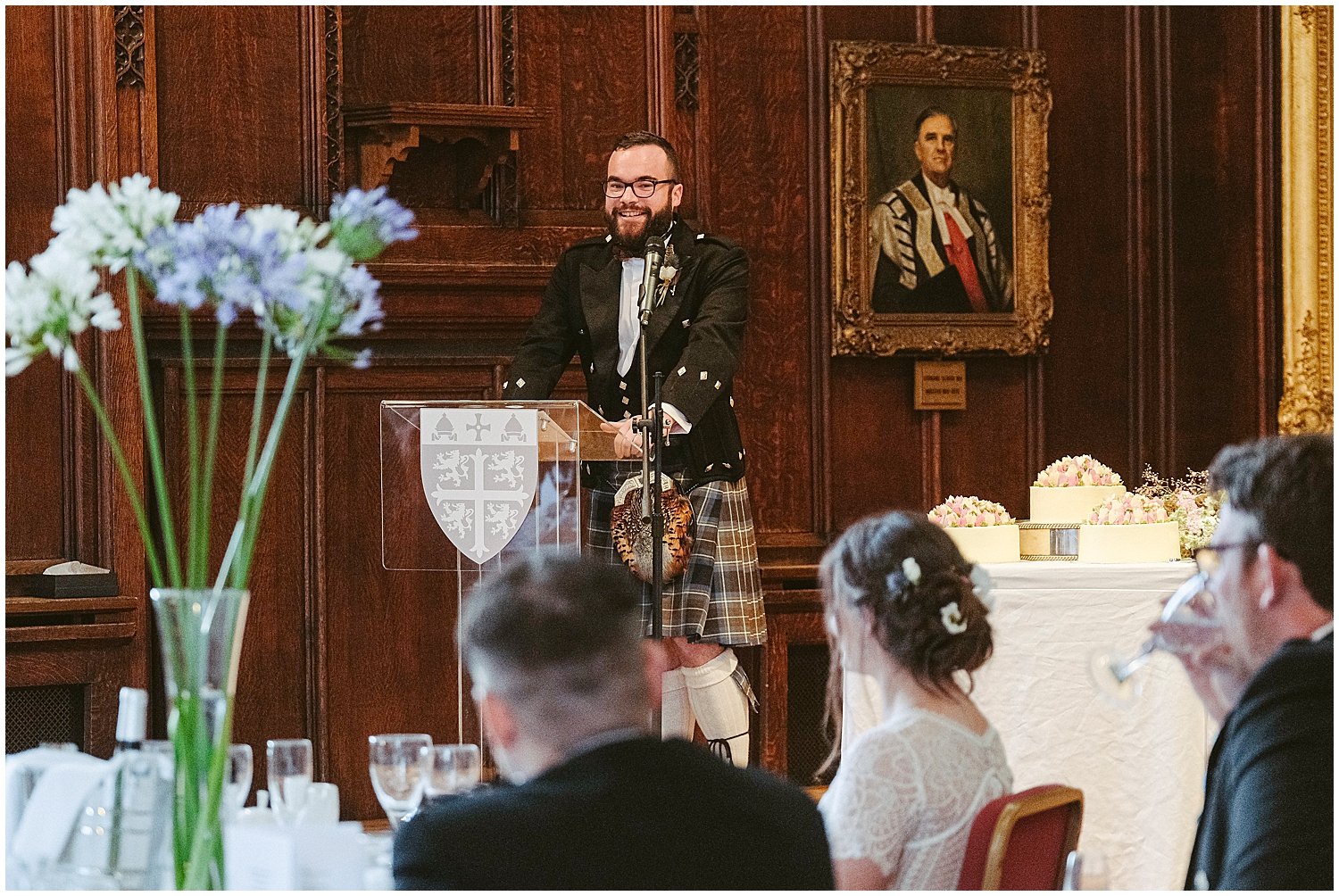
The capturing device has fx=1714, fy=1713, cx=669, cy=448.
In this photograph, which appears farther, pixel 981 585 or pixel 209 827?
pixel 981 585

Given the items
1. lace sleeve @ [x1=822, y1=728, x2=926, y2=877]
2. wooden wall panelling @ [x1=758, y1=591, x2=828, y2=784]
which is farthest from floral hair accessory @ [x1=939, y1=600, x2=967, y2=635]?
wooden wall panelling @ [x1=758, y1=591, x2=828, y2=784]

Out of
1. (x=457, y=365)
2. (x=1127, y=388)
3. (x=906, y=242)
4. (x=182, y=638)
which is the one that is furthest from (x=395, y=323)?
(x=182, y=638)

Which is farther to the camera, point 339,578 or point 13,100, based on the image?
point 339,578

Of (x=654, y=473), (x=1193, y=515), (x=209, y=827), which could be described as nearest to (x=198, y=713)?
(x=209, y=827)

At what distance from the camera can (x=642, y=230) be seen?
4668 millimetres

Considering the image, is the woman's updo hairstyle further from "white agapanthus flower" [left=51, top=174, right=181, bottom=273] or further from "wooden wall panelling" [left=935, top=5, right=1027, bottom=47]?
"wooden wall panelling" [left=935, top=5, right=1027, bottom=47]

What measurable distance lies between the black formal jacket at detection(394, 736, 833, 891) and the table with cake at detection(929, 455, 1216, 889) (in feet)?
7.99

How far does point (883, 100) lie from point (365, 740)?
2.78 meters

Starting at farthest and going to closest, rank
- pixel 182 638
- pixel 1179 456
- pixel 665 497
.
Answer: pixel 1179 456
pixel 665 497
pixel 182 638

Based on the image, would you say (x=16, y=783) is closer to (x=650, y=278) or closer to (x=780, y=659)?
(x=650, y=278)

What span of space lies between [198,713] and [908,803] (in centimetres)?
84

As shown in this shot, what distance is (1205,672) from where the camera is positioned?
6.40ft

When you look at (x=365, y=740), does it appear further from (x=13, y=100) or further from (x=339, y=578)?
(x=13, y=100)

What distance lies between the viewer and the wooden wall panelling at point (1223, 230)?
20.5 feet
